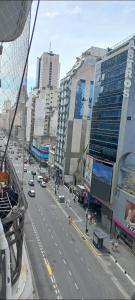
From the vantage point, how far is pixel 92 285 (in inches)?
662

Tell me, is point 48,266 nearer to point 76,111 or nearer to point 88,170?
point 88,170

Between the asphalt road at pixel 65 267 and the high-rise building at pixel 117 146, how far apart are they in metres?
3.28

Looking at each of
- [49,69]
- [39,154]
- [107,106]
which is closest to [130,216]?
[107,106]

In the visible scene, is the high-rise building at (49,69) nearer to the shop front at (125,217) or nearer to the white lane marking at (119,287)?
the shop front at (125,217)

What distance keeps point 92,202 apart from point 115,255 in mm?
10269

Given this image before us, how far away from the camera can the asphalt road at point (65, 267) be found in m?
16.0

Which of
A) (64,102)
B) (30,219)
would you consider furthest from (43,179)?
(30,219)

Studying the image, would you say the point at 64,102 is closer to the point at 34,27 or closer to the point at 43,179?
the point at 43,179

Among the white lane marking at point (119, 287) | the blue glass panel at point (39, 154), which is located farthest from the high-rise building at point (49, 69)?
the white lane marking at point (119, 287)

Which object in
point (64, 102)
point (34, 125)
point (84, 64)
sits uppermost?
point (84, 64)

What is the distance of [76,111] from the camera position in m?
42.7

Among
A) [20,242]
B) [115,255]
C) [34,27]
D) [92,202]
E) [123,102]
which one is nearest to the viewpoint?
[34,27]

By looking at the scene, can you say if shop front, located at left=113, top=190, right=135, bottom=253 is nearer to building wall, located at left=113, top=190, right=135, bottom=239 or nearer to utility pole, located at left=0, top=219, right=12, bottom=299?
building wall, located at left=113, top=190, right=135, bottom=239

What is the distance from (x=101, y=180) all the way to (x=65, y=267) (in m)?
10.2
